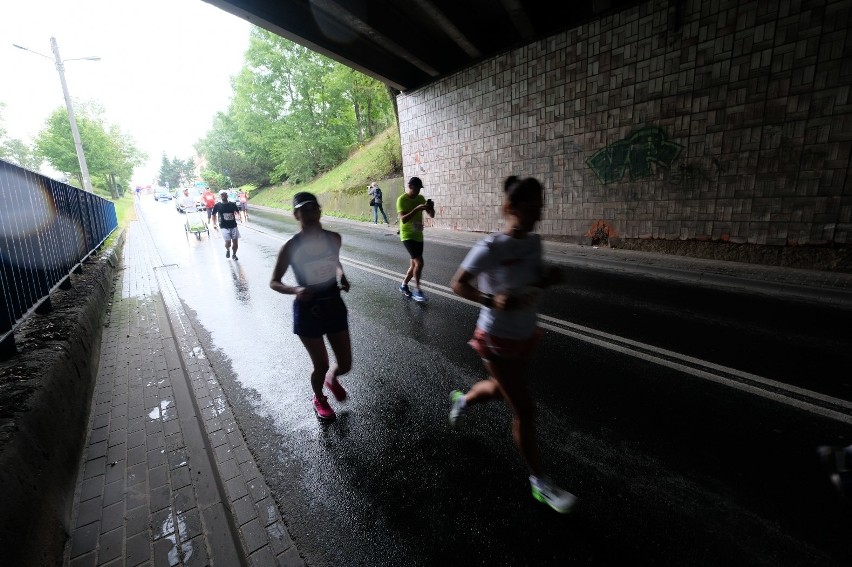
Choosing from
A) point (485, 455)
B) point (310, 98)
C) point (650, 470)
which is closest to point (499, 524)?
point (485, 455)

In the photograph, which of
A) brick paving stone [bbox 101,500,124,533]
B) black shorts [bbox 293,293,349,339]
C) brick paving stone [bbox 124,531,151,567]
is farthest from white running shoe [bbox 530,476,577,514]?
brick paving stone [bbox 101,500,124,533]

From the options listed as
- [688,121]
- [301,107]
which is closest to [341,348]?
[688,121]

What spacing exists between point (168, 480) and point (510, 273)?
2.81 meters

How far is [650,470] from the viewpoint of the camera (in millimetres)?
2682

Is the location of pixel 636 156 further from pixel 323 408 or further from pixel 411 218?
pixel 323 408

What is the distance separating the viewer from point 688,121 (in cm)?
843

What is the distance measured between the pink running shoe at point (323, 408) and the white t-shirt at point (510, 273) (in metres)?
1.91

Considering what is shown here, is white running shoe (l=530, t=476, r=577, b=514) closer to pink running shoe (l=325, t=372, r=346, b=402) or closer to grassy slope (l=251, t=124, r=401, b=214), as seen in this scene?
pink running shoe (l=325, t=372, r=346, b=402)

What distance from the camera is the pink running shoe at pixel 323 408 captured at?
353 cm

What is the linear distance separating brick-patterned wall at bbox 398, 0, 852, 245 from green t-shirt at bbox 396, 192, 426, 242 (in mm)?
5939

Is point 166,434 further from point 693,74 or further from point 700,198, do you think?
point 693,74

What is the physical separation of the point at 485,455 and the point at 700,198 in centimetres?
839

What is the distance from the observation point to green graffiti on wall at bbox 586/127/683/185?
8.89 meters

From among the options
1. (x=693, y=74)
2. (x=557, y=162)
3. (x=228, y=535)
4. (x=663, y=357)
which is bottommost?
(x=228, y=535)
